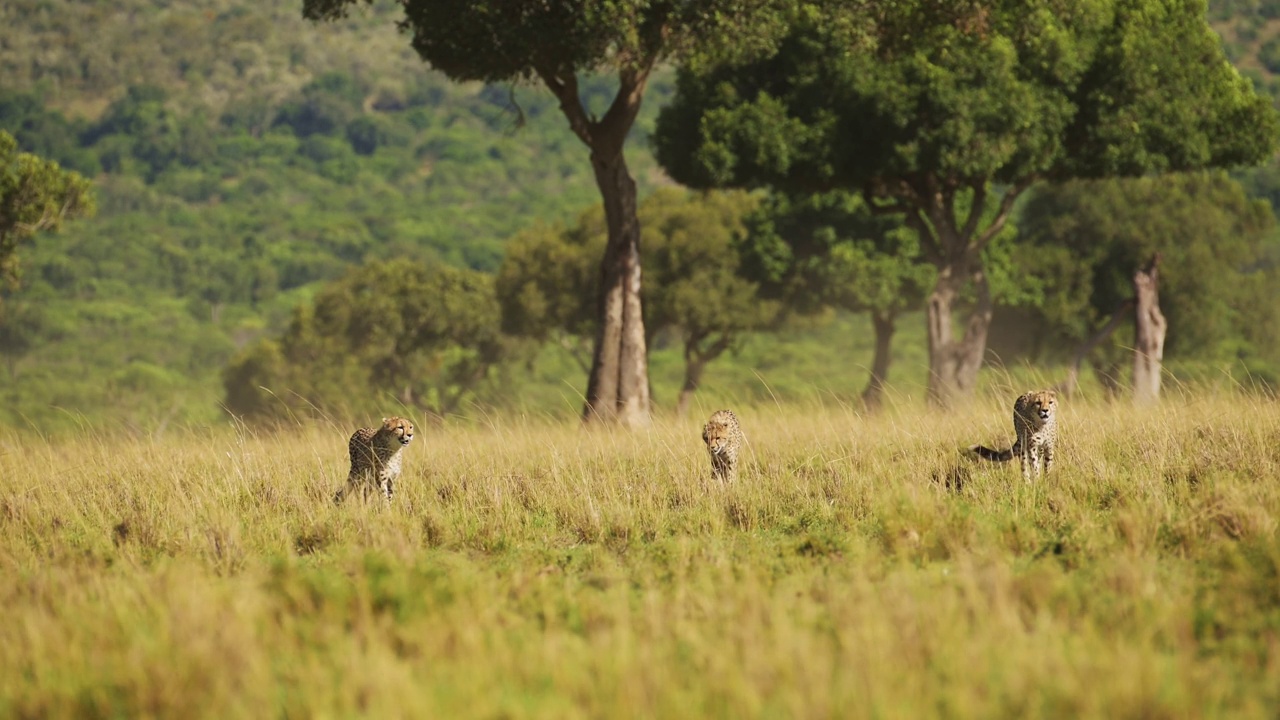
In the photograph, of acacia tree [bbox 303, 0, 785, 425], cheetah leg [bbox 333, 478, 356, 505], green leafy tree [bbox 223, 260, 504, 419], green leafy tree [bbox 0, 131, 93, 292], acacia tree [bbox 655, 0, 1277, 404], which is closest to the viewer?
cheetah leg [bbox 333, 478, 356, 505]

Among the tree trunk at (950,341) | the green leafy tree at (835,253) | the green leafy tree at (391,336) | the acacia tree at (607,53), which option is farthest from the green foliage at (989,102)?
the green leafy tree at (391,336)

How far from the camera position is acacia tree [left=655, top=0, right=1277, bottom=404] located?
23125 millimetres

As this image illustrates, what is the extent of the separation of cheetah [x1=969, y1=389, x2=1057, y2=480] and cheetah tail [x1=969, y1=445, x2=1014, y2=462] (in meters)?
0.04

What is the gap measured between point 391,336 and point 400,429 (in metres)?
56.9

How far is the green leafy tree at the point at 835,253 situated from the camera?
4494 cm

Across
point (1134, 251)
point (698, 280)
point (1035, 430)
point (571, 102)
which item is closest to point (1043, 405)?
point (1035, 430)

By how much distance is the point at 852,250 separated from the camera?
146ft

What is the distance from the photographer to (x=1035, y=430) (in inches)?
407

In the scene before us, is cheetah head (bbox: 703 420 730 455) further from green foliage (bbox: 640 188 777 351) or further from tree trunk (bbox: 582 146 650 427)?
green foliage (bbox: 640 188 777 351)

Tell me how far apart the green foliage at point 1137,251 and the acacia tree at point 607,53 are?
29.7 metres

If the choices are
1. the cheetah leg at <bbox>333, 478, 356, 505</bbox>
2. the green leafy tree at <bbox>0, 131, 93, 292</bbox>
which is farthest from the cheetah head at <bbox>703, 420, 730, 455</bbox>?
the green leafy tree at <bbox>0, 131, 93, 292</bbox>

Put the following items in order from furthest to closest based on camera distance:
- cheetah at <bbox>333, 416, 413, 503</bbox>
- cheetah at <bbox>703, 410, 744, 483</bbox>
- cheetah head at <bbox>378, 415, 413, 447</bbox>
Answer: cheetah at <bbox>703, 410, 744, 483</bbox> → cheetah at <bbox>333, 416, 413, 503</bbox> → cheetah head at <bbox>378, 415, 413, 447</bbox>

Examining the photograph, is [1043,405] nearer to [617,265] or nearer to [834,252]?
[617,265]

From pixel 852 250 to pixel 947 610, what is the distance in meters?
39.0
